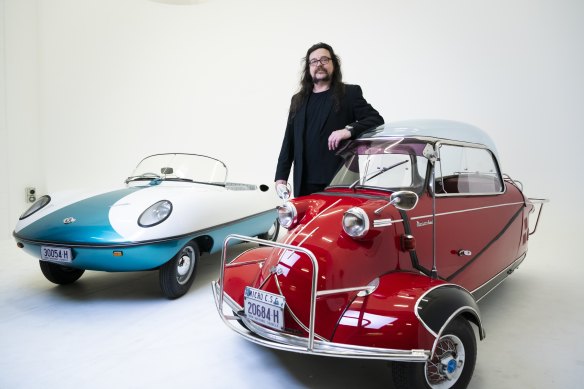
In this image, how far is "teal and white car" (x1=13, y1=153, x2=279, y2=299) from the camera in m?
2.53

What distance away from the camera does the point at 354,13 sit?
5.40 meters

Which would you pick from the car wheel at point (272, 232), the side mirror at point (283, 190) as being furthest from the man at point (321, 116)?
the car wheel at point (272, 232)

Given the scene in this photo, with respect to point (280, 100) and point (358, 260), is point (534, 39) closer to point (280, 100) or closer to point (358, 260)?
point (280, 100)

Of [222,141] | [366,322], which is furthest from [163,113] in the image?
[366,322]

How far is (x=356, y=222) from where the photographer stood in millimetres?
1749

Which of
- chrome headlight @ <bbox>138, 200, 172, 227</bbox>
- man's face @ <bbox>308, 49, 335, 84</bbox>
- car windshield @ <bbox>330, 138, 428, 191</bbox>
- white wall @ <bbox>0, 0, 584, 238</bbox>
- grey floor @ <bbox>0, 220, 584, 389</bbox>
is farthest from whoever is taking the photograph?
white wall @ <bbox>0, 0, 584, 238</bbox>

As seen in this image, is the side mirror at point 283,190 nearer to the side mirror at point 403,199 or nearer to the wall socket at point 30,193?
the side mirror at point 403,199

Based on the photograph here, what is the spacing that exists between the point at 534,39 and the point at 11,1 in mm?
6242

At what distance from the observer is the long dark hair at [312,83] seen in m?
2.51

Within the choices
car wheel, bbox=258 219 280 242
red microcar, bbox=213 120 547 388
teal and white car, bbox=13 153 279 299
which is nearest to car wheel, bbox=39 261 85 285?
teal and white car, bbox=13 153 279 299

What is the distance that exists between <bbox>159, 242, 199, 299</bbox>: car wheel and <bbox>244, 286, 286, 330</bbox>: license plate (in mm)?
1118

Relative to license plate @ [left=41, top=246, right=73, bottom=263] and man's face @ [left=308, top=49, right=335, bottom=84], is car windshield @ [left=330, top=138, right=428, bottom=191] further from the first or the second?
license plate @ [left=41, top=246, right=73, bottom=263]

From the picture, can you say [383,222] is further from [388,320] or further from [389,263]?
[388,320]

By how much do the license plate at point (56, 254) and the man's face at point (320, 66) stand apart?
74.4 inches
